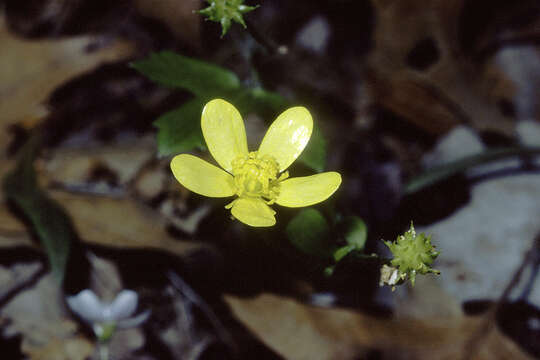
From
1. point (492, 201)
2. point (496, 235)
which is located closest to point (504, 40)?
point (492, 201)

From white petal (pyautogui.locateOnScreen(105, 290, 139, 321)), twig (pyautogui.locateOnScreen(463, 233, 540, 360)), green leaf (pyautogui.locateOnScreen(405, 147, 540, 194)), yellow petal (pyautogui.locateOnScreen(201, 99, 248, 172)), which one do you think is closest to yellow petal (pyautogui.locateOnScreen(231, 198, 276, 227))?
yellow petal (pyautogui.locateOnScreen(201, 99, 248, 172))

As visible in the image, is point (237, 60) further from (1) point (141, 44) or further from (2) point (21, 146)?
(2) point (21, 146)

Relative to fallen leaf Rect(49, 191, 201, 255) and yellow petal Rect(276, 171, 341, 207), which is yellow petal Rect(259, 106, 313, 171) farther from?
fallen leaf Rect(49, 191, 201, 255)

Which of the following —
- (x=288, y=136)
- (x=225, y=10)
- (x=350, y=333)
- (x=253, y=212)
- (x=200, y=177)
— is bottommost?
(x=350, y=333)

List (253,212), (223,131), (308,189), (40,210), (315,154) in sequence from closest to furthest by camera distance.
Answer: (253,212)
(308,189)
(223,131)
(315,154)
(40,210)

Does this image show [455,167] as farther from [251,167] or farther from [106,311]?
[106,311]

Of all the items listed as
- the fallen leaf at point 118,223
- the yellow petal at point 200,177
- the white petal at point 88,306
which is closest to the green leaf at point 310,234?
the yellow petal at point 200,177

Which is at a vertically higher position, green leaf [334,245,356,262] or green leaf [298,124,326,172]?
green leaf [298,124,326,172]

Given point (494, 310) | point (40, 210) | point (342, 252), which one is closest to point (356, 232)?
point (342, 252)
